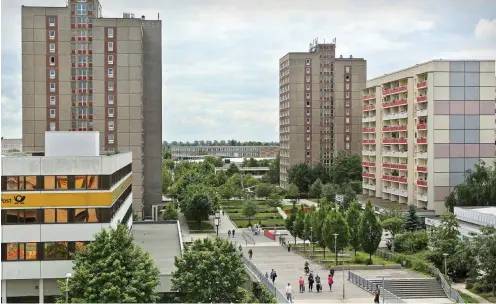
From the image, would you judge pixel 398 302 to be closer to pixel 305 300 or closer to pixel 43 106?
pixel 305 300

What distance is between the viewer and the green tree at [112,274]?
25531 mm

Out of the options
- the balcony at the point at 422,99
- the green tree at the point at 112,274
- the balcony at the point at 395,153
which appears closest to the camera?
the green tree at the point at 112,274

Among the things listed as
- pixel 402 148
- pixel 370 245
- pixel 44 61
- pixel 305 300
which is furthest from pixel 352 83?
pixel 305 300

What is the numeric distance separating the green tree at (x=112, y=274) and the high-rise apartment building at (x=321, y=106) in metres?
85.4

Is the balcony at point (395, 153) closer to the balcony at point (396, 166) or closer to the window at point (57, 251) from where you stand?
the balcony at point (396, 166)

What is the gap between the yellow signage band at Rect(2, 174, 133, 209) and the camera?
30.6 metres

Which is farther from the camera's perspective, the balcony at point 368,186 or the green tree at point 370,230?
the balcony at point 368,186

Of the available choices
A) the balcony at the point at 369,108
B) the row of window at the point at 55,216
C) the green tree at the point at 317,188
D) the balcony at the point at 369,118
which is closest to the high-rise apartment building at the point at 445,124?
the balcony at the point at 369,108

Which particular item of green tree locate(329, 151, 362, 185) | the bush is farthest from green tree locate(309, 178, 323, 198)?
the bush

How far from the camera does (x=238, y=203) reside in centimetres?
9694

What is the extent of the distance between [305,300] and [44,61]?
Answer: 45275 millimetres

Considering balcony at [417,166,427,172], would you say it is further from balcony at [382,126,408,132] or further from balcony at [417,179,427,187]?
balcony at [382,126,408,132]

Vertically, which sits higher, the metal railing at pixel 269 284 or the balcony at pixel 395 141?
the balcony at pixel 395 141

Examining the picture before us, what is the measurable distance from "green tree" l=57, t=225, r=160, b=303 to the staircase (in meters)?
15.7
